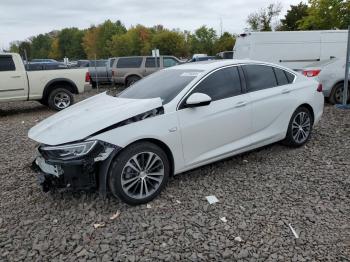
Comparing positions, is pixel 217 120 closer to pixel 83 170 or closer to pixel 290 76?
pixel 83 170

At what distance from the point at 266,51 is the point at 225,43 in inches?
1635

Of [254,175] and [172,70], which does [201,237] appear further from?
[172,70]

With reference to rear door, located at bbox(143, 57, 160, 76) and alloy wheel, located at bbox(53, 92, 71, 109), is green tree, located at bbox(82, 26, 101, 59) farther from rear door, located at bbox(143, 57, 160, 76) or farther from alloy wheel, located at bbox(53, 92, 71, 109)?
alloy wheel, located at bbox(53, 92, 71, 109)

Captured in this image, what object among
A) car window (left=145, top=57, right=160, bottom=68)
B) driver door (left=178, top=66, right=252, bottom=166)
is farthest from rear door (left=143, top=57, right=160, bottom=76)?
driver door (left=178, top=66, right=252, bottom=166)

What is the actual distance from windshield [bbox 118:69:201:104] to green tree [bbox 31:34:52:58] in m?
109

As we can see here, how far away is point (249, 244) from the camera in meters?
3.37

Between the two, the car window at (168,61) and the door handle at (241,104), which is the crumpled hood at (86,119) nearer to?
the door handle at (241,104)

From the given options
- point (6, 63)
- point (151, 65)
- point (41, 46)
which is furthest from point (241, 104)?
point (41, 46)

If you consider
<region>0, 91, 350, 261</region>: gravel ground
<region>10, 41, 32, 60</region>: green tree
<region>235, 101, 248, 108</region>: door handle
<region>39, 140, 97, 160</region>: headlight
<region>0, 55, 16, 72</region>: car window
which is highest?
<region>10, 41, 32, 60</region>: green tree

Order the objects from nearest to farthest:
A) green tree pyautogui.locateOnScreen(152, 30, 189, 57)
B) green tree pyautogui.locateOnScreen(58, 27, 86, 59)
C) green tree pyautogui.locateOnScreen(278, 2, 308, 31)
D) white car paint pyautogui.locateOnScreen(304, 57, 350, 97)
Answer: white car paint pyautogui.locateOnScreen(304, 57, 350, 97), green tree pyautogui.locateOnScreen(278, 2, 308, 31), green tree pyautogui.locateOnScreen(152, 30, 189, 57), green tree pyautogui.locateOnScreen(58, 27, 86, 59)

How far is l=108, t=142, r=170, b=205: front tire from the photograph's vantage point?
3.92m

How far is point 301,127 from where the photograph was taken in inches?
233

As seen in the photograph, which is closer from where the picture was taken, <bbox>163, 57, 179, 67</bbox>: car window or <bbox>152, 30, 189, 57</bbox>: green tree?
<bbox>163, 57, 179, 67</bbox>: car window

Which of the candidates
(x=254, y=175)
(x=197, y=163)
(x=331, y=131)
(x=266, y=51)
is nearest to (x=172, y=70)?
(x=197, y=163)
